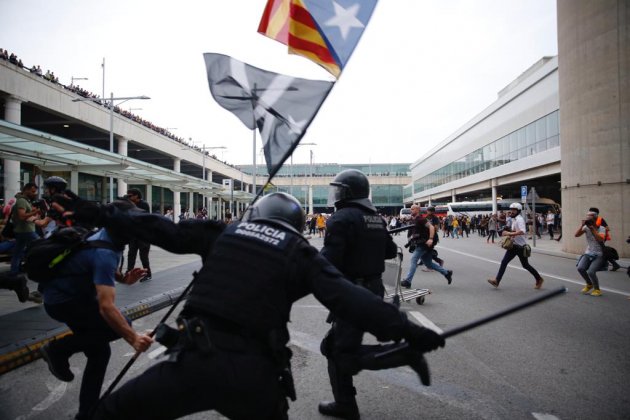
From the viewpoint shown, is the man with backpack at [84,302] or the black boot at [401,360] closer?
the black boot at [401,360]

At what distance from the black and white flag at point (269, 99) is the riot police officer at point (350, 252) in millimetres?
712

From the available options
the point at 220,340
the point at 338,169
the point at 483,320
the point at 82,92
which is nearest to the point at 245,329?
the point at 220,340

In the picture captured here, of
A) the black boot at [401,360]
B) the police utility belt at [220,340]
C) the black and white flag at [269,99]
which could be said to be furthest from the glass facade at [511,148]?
the police utility belt at [220,340]

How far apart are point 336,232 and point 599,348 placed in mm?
3549

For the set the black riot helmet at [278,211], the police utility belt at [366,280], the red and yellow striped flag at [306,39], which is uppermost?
the red and yellow striped flag at [306,39]

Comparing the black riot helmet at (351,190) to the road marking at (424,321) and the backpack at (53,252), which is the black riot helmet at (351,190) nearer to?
the backpack at (53,252)

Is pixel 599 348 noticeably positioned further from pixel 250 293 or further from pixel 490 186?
pixel 490 186

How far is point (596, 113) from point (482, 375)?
1495cm

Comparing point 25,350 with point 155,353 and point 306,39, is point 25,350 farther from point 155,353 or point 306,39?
point 306,39

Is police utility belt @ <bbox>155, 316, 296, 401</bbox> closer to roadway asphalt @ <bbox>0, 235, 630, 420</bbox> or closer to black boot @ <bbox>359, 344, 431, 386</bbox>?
black boot @ <bbox>359, 344, 431, 386</bbox>

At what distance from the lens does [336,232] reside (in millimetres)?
3002

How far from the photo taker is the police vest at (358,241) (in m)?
3.05

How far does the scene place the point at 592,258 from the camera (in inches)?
302

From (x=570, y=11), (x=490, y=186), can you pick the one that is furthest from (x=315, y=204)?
(x=570, y=11)
